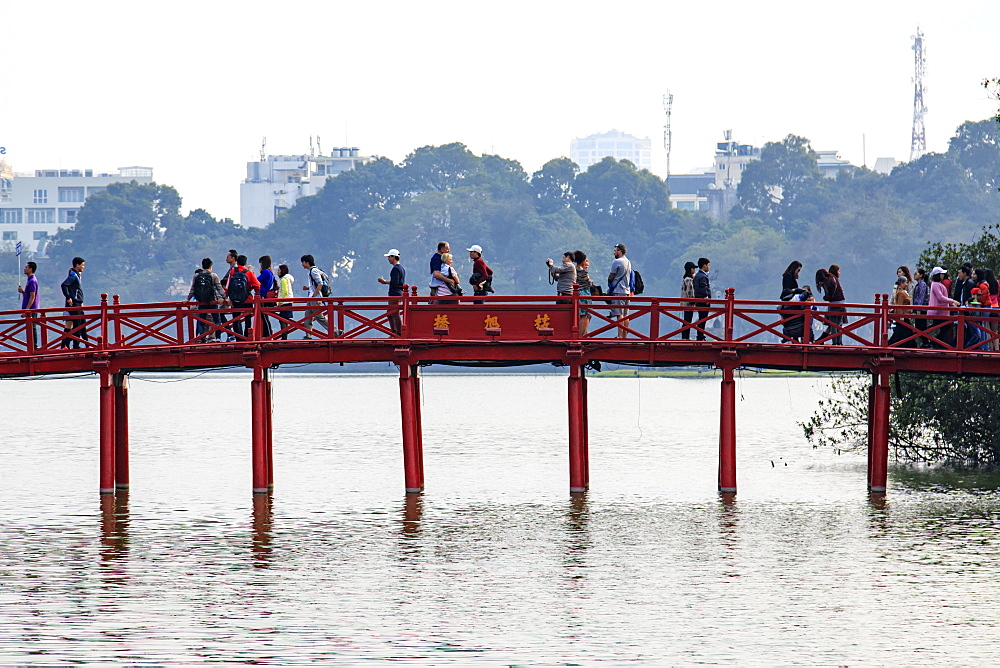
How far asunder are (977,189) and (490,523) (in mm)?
118809

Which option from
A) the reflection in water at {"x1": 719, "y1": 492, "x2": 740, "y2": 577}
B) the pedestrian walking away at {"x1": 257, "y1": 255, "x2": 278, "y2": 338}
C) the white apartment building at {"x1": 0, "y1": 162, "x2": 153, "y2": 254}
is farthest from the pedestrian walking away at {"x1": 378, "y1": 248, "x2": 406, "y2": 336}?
the white apartment building at {"x1": 0, "y1": 162, "x2": 153, "y2": 254}

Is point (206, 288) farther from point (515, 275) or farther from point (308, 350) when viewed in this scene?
point (515, 275)

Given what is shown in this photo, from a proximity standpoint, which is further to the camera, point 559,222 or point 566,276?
point 559,222

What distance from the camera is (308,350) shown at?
107 feet

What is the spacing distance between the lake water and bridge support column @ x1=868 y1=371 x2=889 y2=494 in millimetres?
546

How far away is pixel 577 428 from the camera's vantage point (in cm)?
3322

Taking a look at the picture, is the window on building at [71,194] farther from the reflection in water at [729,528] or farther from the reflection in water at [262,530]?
the reflection in water at [729,528]

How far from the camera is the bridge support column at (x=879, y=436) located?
1277 inches

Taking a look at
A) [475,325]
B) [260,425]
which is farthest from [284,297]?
[475,325]

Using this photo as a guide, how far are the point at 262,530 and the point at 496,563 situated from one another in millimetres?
5898

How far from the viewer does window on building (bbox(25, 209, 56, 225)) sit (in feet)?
649

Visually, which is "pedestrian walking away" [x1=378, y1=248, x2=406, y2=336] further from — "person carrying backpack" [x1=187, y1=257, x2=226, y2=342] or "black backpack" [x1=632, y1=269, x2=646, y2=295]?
"black backpack" [x1=632, y1=269, x2=646, y2=295]

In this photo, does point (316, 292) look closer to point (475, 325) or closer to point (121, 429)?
point (475, 325)

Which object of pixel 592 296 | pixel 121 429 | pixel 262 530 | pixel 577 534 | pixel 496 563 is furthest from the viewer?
pixel 121 429
